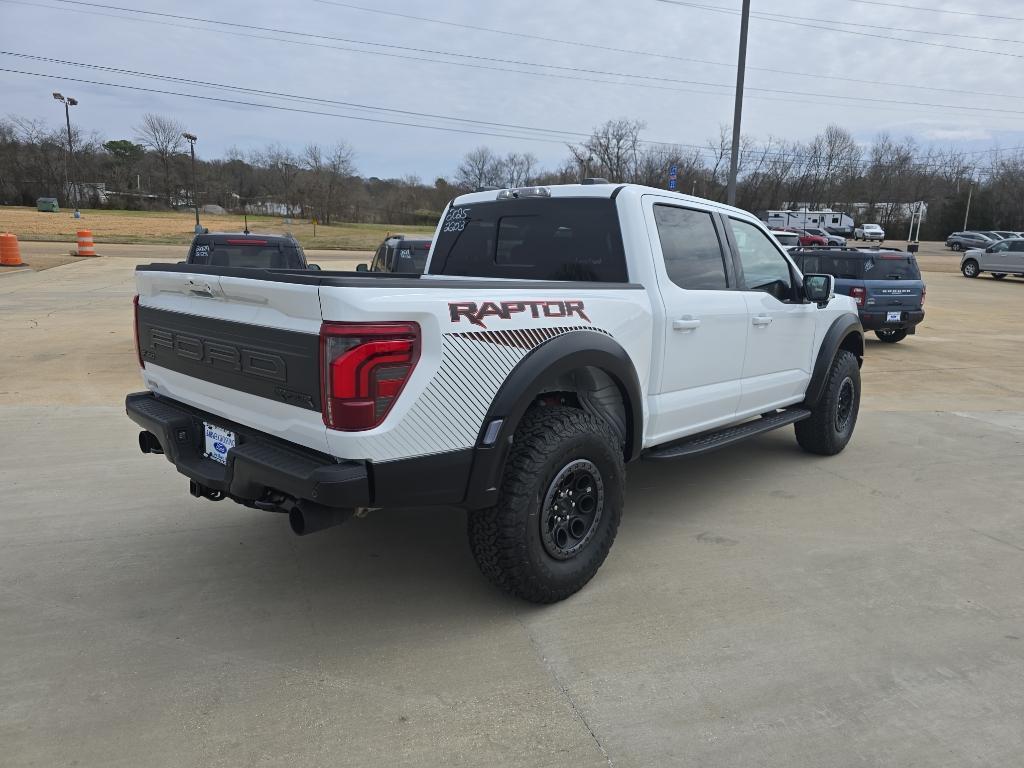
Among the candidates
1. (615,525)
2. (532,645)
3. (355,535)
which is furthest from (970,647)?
(355,535)

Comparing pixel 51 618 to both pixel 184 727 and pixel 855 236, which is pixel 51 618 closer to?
pixel 184 727

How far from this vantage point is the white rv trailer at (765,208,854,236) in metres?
61.4

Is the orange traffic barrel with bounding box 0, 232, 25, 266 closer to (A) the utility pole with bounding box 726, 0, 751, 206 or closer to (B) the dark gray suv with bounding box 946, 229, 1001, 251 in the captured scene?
(A) the utility pole with bounding box 726, 0, 751, 206

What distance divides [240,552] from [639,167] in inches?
2924

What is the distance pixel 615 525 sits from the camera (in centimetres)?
359

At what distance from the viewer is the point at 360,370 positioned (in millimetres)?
2549

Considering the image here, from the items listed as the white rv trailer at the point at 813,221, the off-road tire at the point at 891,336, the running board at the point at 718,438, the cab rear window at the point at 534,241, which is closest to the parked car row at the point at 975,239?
the white rv trailer at the point at 813,221

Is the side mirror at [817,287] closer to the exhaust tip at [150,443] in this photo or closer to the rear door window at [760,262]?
the rear door window at [760,262]

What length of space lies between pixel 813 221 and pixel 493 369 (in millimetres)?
70648

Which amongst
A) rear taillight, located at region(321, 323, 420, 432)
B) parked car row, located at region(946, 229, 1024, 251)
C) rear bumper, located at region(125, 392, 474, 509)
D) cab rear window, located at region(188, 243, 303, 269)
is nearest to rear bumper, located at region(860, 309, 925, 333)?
cab rear window, located at region(188, 243, 303, 269)

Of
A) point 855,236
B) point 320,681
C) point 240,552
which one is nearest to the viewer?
point 320,681

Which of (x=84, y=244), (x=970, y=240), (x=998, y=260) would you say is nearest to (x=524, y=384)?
(x=84, y=244)

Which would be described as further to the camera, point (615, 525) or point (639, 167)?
point (639, 167)

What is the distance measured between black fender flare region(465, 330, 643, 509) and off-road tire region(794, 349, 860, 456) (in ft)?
9.55
